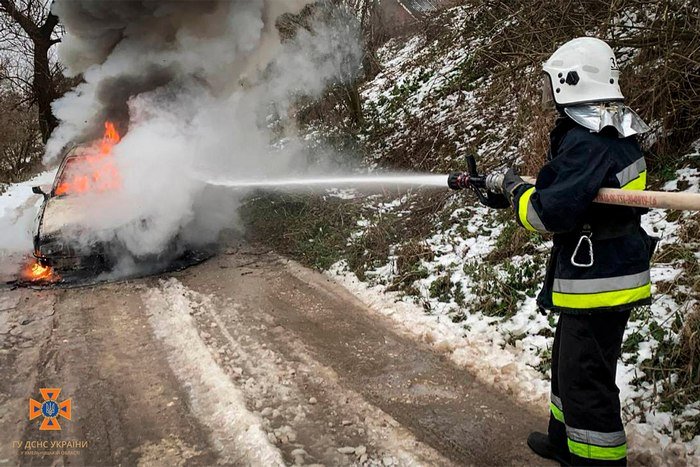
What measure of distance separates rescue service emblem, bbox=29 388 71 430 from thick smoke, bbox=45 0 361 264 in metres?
3.12

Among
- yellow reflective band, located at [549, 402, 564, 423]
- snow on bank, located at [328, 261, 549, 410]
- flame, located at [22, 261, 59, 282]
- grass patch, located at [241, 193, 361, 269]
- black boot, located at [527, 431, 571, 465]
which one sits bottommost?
black boot, located at [527, 431, 571, 465]

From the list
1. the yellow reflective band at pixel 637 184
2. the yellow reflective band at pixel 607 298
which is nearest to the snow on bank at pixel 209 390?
the yellow reflective band at pixel 607 298

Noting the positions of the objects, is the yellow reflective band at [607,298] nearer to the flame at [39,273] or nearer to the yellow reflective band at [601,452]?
the yellow reflective band at [601,452]

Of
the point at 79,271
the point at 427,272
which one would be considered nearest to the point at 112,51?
the point at 79,271

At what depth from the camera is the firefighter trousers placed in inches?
94.3

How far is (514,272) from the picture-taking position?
16.0ft

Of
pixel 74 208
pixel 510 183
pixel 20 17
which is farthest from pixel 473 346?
pixel 20 17

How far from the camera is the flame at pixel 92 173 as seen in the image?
6941 millimetres

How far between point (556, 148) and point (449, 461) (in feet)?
6.26

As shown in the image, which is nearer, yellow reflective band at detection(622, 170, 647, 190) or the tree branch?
yellow reflective band at detection(622, 170, 647, 190)

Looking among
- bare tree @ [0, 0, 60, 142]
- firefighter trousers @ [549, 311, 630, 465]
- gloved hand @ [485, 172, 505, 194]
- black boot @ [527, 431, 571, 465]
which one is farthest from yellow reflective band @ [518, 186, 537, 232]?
bare tree @ [0, 0, 60, 142]

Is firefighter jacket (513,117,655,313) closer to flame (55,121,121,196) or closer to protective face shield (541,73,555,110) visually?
protective face shield (541,73,555,110)

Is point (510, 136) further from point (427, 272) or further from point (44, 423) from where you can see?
point (44, 423)

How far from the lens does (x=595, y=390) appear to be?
240cm
